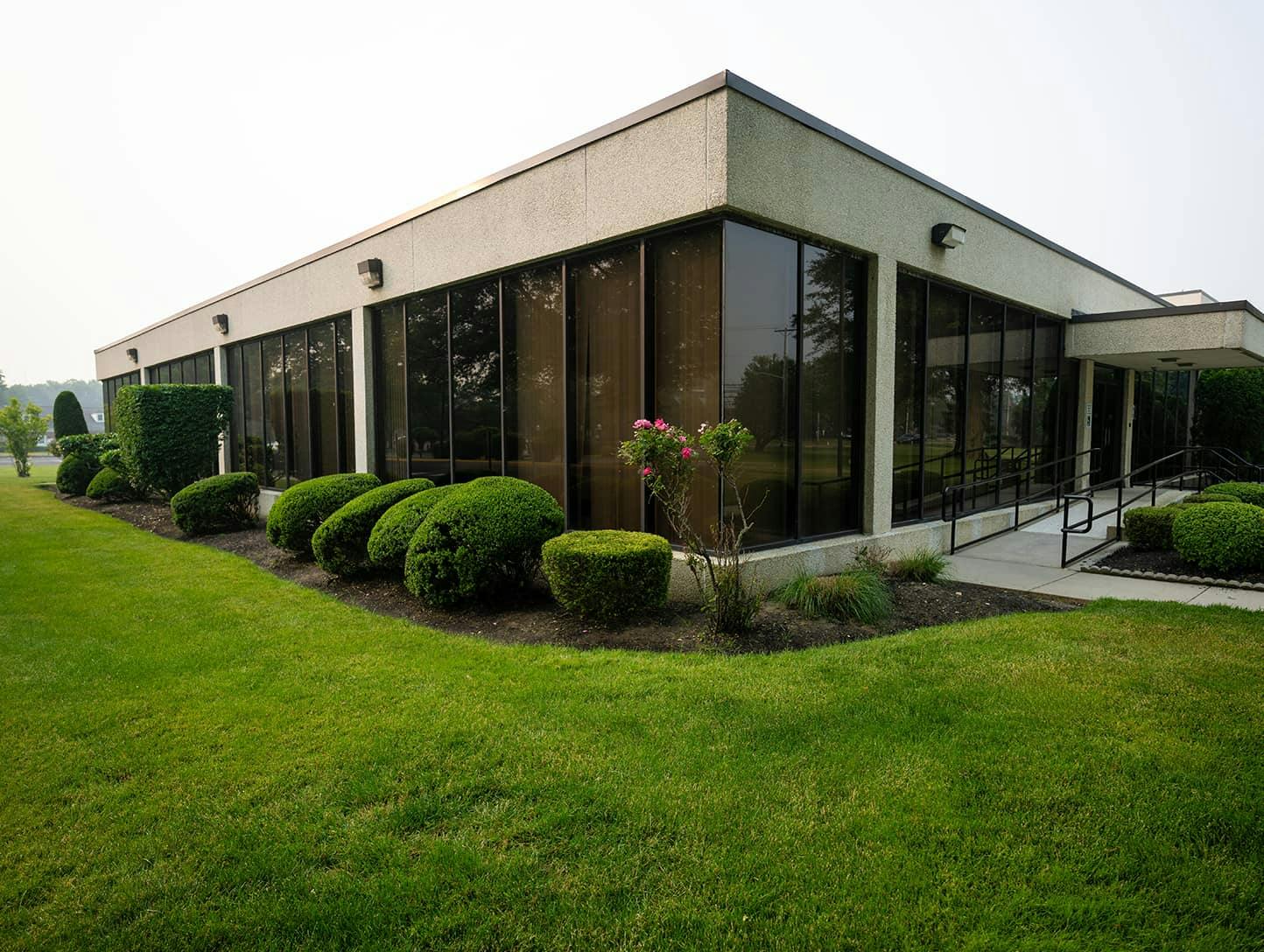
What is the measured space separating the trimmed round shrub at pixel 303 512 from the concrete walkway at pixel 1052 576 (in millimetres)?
7914

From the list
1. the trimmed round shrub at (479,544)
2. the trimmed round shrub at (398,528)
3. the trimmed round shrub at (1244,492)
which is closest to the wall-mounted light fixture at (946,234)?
the trimmed round shrub at (1244,492)

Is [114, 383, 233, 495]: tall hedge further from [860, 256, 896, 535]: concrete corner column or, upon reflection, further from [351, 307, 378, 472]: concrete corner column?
[860, 256, 896, 535]: concrete corner column

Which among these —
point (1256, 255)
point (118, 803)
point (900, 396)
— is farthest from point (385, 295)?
point (1256, 255)

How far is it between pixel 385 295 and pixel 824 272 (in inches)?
281

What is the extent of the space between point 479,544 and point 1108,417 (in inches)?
598

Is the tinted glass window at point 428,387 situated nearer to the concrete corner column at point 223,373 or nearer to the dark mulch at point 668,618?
the dark mulch at point 668,618

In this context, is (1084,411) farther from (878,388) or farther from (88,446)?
(88,446)

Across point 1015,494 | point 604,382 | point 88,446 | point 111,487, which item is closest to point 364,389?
point 604,382

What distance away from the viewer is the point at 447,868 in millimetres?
2527

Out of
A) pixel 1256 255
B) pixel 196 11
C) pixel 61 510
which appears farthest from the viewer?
pixel 1256 255

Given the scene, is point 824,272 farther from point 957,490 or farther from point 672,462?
point 957,490

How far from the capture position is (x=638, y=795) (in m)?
2.98

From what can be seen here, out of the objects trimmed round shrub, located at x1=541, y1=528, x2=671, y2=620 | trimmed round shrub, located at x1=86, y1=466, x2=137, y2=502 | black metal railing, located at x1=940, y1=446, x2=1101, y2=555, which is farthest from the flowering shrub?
trimmed round shrub, located at x1=86, y1=466, x2=137, y2=502

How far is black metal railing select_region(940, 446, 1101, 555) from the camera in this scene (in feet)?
30.4
